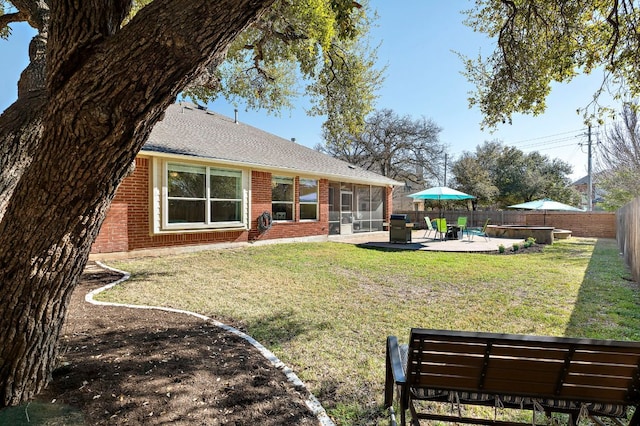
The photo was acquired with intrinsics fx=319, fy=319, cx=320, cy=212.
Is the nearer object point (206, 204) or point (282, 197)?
point (206, 204)

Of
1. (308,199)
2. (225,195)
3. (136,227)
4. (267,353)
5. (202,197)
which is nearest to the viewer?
(267,353)

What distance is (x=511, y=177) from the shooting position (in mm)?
32062

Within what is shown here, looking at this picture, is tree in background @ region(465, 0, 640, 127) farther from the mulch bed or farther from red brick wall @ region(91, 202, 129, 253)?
red brick wall @ region(91, 202, 129, 253)

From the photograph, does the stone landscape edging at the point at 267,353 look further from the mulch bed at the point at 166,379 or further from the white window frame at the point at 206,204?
the white window frame at the point at 206,204

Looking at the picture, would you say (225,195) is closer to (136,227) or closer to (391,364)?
(136,227)

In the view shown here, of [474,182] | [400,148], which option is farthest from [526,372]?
[400,148]

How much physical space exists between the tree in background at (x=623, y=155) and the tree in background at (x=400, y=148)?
15.1 m

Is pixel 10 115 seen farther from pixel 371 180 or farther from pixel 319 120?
pixel 371 180

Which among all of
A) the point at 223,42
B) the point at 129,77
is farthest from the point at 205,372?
the point at 223,42

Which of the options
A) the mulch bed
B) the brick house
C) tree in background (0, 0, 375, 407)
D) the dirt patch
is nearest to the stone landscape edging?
the mulch bed

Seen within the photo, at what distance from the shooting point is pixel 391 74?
1107 centimetres

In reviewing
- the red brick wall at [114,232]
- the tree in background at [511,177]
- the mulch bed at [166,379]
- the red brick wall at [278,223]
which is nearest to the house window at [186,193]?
the red brick wall at [114,232]

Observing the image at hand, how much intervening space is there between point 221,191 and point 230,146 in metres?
2.17

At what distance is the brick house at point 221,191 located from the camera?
8945 mm
